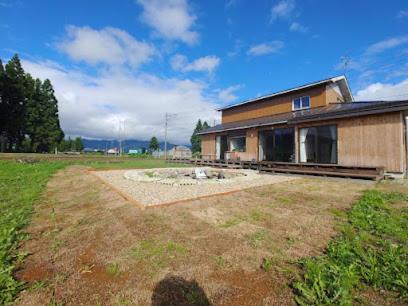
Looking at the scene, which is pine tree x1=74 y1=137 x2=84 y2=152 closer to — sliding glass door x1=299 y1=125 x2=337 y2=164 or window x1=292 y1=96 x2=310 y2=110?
window x1=292 y1=96 x2=310 y2=110

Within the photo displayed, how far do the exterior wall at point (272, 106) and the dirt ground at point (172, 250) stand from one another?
10.9 meters

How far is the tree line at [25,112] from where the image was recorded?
32719 millimetres

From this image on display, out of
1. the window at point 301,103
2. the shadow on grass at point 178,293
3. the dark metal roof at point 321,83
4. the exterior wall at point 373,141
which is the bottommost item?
the shadow on grass at point 178,293

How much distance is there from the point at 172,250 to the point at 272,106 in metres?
15.9

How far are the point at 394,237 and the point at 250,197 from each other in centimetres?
308

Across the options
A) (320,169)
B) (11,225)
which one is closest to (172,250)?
(11,225)

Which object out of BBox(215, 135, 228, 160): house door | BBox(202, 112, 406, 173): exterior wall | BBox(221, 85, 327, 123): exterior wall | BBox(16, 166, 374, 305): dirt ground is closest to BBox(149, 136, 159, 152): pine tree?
BBox(221, 85, 327, 123): exterior wall

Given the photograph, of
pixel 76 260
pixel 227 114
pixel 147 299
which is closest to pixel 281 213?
pixel 147 299

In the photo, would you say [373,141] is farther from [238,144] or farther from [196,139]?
[196,139]

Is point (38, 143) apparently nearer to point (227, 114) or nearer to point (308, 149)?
point (227, 114)

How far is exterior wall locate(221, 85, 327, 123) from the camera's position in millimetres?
13807

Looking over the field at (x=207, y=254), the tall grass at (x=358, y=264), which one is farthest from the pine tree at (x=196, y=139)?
the tall grass at (x=358, y=264)

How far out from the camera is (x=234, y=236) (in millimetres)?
3254

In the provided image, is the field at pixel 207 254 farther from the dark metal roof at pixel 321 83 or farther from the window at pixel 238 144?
the window at pixel 238 144
